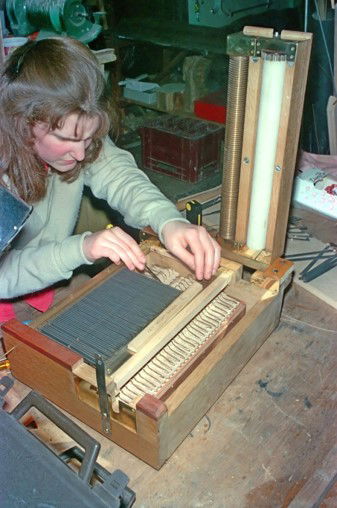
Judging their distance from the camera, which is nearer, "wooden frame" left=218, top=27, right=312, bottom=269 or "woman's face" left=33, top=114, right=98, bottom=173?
"wooden frame" left=218, top=27, right=312, bottom=269

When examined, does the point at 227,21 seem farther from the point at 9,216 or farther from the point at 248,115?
the point at 9,216

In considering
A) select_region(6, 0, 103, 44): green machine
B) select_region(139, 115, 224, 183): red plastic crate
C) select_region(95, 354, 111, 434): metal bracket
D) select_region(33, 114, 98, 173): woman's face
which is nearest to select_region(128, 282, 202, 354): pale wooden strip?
select_region(95, 354, 111, 434): metal bracket

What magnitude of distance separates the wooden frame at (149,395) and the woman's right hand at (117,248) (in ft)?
0.18

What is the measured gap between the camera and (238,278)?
4.49 feet

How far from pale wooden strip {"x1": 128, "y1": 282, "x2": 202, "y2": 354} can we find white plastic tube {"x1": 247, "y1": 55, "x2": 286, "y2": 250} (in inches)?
9.5

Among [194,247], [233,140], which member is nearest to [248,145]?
[233,140]

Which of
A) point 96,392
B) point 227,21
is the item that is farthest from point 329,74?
point 96,392

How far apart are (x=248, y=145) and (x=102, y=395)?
0.71m

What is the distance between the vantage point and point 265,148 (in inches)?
48.9

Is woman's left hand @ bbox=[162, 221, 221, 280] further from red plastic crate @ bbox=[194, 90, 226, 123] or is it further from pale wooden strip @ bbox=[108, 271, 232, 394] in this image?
red plastic crate @ bbox=[194, 90, 226, 123]

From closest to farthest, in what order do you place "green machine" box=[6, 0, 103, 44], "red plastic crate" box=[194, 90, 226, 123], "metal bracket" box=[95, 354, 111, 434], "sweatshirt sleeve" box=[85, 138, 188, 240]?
"metal bracket" box=[95, 354, 111, 434], "sweatshirt sleeve" box=[85, 138, 188, 240], "green machine" box=[6, 0, 103, 44], "red plastic crate" box=[194, 90, 226, 123]

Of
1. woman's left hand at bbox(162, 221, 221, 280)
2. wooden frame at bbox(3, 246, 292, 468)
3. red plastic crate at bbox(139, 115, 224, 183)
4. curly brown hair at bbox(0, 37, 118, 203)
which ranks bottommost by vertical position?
red plastic crate at bbox(139, 115, 224, 183)

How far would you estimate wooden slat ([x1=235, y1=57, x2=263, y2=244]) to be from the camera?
3.91ft

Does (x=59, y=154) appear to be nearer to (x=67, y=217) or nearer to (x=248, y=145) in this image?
(x=67, y=217)
